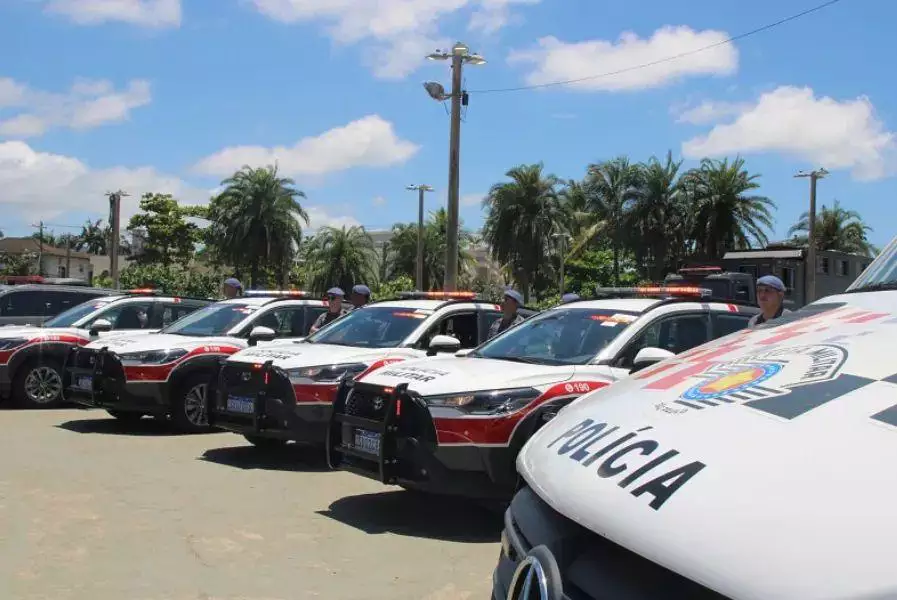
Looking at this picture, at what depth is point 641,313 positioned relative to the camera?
7.64 meters

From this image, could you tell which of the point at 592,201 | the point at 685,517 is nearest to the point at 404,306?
the point at 685,517

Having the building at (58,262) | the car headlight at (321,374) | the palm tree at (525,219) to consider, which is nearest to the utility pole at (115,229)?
the palm tree at (525,219)

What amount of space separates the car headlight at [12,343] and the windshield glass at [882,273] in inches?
→ 497

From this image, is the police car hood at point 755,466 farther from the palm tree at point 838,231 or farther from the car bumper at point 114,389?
the palm tree at point 838,231

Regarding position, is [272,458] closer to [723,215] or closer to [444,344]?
[444,344]

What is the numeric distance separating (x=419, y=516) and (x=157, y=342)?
5450mm

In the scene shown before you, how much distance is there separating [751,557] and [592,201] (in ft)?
161

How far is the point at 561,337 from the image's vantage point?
25.3 feet

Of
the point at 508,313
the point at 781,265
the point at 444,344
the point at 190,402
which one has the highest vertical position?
the point at 781,265

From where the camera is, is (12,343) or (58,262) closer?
(12,343)

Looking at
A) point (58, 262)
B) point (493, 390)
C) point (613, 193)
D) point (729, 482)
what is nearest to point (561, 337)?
point (493, 390)

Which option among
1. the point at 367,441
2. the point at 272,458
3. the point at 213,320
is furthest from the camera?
the point at 213,320

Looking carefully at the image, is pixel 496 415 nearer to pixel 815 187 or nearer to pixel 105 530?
pixel 105 530

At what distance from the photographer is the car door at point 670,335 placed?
7320mm
